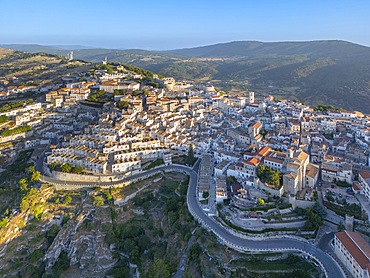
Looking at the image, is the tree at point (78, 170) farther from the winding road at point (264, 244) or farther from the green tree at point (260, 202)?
the green tree at point (260, 202)

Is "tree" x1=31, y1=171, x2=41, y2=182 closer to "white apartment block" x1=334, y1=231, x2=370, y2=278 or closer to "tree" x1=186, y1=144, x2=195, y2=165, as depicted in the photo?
"tree" x1=186, y1=144, x2=195, y2=165

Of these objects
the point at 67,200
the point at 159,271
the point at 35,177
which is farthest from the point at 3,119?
the point at 159,271

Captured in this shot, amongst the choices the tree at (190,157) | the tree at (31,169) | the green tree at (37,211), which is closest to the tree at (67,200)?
the green tree at (37,211)

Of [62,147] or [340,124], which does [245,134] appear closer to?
[340,124]

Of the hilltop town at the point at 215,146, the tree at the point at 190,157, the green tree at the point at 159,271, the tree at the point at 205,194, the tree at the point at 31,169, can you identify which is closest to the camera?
the green tree at the point at 159,271

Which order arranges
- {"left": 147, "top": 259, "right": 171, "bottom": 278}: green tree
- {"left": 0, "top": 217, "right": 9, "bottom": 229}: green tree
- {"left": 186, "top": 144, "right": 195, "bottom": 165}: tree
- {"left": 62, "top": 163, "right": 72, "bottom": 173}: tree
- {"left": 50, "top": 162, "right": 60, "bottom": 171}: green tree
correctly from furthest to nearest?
{"left": 186, "top": 144, "right": 195, "bottom": 165}: tree, {"left": 50, "top": 162, "right": 60, "bottom": 171}: green tree, {"left": 62, "top": 163, "right": 72, "bottom": 173}: tree, {"left": 0, "top": 217, "right": 9, "bottom": 229}: green tree, {"left": 147, "top": 259, "right": 171, "bottom": 278}: green tree

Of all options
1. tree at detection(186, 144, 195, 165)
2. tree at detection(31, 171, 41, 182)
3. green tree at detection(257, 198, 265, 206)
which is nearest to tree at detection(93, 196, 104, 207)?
tree at detection(31, 171, 41, 182)

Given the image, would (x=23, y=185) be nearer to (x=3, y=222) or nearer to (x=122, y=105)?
(x=3, y=222)

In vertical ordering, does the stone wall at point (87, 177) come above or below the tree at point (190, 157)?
below
